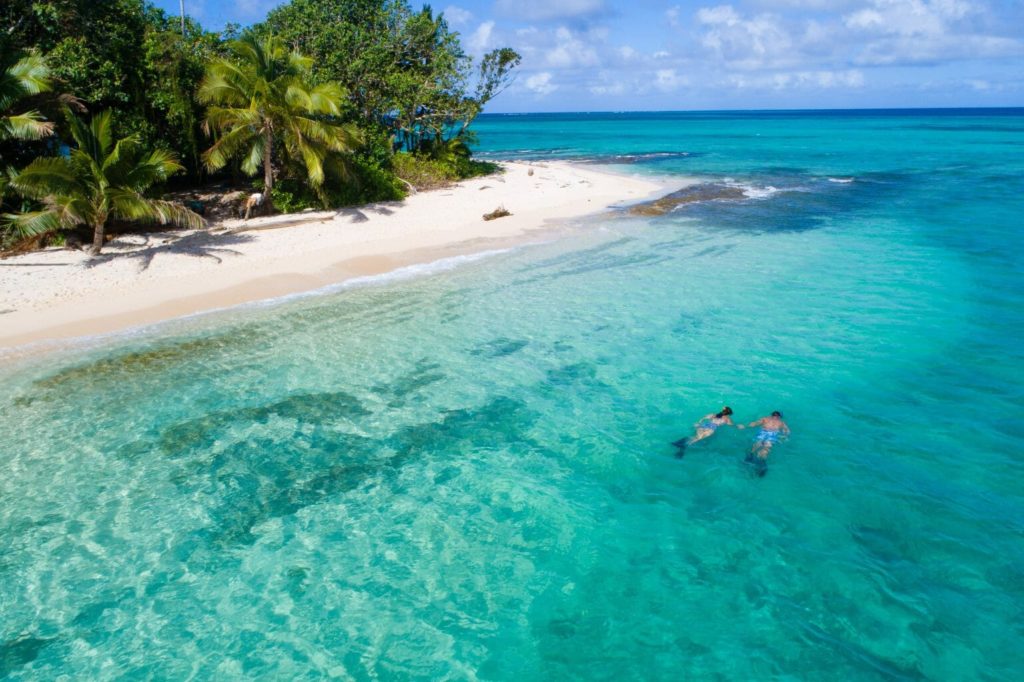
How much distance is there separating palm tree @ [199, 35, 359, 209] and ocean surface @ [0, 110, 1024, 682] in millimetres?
7158

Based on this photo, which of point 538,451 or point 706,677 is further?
point 538,451

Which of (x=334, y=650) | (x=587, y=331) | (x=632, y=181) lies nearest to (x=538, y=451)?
(x=334, y=650)

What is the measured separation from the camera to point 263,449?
32.2 ft

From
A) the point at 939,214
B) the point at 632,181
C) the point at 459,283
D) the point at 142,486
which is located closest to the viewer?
the point at 142,486

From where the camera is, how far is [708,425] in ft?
33.9

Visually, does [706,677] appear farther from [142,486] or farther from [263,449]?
[142,486]

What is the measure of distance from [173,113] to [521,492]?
19.7 meters

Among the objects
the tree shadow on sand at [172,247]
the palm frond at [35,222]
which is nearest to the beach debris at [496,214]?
the tree shadow on sand at [172,247]

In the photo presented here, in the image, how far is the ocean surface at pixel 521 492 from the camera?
253 inches

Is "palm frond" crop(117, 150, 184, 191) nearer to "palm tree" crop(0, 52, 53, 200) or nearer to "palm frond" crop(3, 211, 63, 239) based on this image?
"palm frond" crop(3, 211, 63, 239)

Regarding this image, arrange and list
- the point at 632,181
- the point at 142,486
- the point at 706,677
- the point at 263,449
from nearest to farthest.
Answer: the point at 706,677 < the point at 142,486 < the point at 263,449 < the point at 632,181

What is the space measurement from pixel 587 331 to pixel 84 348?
1071 centimetres

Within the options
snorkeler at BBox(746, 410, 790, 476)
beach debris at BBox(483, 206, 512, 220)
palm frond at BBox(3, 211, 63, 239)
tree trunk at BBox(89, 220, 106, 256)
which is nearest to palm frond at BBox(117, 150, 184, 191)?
tree trunk at BBox(89, 220, 106, 256)

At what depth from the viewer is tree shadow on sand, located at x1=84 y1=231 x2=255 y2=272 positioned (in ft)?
57.5
